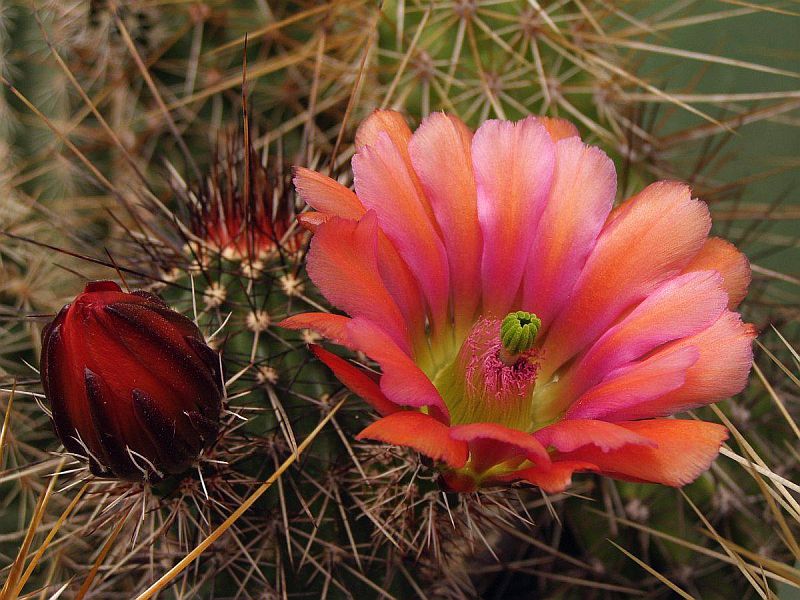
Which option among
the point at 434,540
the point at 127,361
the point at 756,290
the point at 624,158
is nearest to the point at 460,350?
the point at 434,540

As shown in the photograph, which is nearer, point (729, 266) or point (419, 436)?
point (419, 436)

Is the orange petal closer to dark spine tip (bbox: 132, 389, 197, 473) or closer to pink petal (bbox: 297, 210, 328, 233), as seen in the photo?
pink petal (bbox: 297, 210, 328, 233)

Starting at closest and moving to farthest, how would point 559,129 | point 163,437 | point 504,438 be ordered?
1. point 504,438
2. point 163,437
3. point 559,129

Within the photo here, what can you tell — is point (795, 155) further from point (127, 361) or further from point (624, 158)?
point (127, 361)

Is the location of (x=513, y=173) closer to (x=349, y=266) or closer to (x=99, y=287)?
(x=349, y=266)

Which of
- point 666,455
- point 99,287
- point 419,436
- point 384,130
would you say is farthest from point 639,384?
point 99,287

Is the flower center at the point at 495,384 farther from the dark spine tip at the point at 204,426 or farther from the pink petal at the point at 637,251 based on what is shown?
the dark spine tip at the point at 204,426
